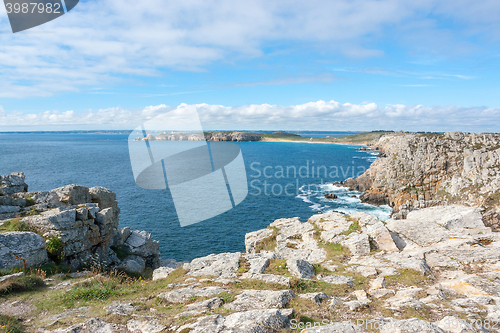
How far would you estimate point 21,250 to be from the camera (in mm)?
15812

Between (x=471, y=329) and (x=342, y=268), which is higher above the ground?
(x=471, y=329)

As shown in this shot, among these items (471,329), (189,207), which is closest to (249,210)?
(189,207)

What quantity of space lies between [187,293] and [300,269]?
20.9ft

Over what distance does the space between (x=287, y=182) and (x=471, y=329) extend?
3203 inches

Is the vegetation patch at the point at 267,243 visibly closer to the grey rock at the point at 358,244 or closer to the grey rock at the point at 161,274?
the grey rock at the point at 358,244

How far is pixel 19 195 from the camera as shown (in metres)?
22.3

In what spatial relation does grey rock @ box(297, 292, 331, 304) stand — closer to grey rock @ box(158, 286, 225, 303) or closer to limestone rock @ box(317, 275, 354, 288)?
limestone rock @ box(317, 275, 354, 288)

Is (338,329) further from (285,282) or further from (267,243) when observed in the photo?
(267,243)

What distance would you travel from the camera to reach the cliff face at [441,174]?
5169 cm

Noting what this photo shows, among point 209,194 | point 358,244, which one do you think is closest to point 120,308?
point 358,244

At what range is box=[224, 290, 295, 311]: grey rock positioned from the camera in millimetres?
10195

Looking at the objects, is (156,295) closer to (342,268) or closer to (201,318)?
(201,318)

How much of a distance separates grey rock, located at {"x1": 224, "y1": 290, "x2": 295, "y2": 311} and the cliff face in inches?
1707

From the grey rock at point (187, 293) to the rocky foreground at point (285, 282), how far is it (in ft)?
0.17
